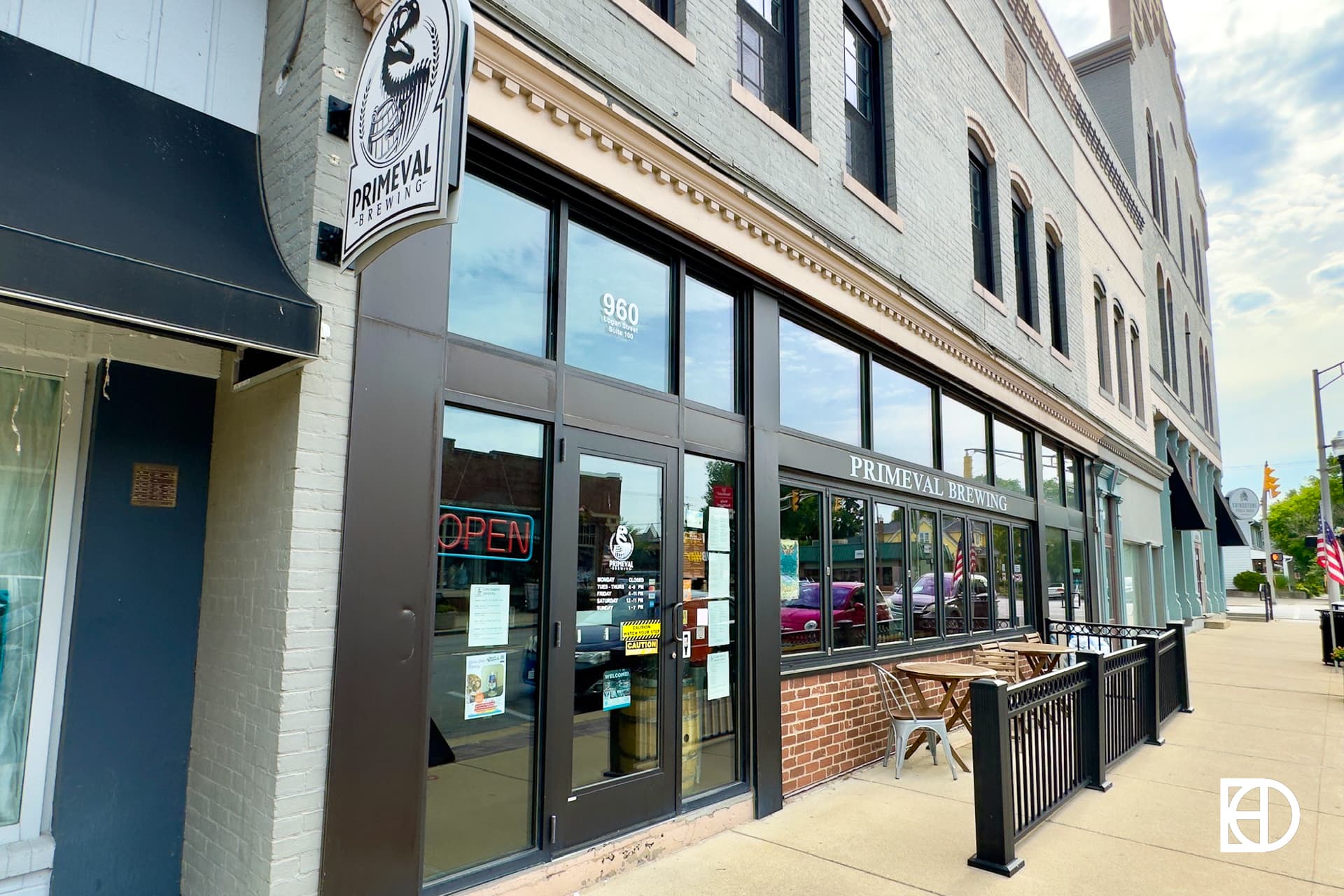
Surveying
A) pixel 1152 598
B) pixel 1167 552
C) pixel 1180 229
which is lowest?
pixel 1152 598

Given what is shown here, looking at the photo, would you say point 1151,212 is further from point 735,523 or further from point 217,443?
point 217,443

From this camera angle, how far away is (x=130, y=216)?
10.9 ft

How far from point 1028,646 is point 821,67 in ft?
22.1

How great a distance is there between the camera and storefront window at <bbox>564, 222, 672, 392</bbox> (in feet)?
17.1

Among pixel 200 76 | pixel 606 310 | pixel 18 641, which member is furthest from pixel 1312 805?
pixel 200 76

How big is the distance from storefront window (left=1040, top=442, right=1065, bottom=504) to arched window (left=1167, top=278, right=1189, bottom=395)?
42.7ft

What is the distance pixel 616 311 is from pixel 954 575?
6011 millimetres

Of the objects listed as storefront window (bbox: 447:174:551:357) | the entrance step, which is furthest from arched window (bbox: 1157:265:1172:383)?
storefront window (bbox: 447:174:551:357)

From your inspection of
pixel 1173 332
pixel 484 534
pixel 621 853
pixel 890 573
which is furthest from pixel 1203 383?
pixel 484 534

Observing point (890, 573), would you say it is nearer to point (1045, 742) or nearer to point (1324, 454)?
point (1045, 742)

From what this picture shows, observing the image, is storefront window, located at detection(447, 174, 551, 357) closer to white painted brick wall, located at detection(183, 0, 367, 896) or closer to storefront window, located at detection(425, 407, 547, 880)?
storefront window, located at detection(425, 407, 547, 880)

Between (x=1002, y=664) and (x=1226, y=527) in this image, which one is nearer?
(x=1002, y=664)

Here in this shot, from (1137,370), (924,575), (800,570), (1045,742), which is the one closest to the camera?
(1045,742)

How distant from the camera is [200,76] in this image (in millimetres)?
4117
